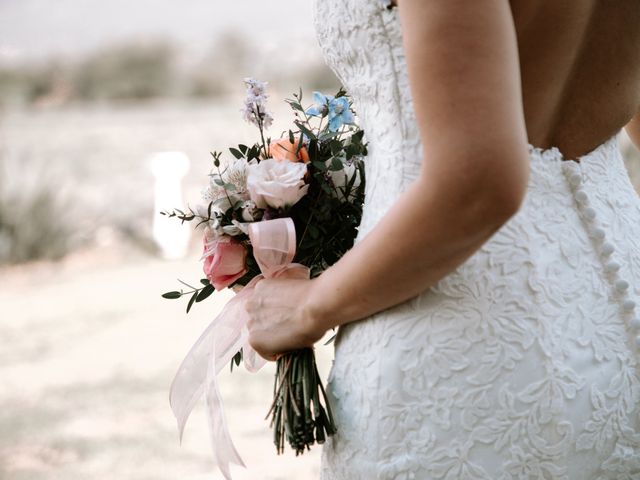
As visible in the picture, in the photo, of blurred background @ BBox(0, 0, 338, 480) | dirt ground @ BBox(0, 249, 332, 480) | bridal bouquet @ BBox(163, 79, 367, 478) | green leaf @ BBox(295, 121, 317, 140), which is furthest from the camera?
blurred background @ BBox(0, 0, 338, 480)

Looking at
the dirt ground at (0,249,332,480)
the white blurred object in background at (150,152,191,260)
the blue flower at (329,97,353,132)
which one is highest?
the white blurred object in background at (150,152,191,260)

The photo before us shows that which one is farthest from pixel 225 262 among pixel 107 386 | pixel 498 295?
pixel 107 386

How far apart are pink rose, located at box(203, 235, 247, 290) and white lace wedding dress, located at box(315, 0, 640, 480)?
29cm

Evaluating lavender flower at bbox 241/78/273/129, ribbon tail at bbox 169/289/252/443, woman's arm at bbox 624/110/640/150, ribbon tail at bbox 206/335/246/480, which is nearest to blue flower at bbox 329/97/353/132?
lavender flower at bbox 241/78/273/129

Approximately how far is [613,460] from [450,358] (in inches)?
11.9

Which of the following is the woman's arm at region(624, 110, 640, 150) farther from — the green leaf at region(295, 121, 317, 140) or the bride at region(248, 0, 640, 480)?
the green leaf at region(295, 121, 317, 140)

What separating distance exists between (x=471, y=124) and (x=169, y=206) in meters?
10.5

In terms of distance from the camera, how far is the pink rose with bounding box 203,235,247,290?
1.55 metres

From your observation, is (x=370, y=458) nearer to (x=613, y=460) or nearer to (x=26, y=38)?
(x=613, y=460)

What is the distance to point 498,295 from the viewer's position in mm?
1255

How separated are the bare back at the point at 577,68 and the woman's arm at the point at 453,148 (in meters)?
0.17

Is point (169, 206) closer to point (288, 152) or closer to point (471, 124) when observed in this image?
point (288, 152)

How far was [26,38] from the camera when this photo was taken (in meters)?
28.6

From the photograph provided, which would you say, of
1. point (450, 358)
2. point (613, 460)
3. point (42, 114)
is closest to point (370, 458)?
point (450, 358)
